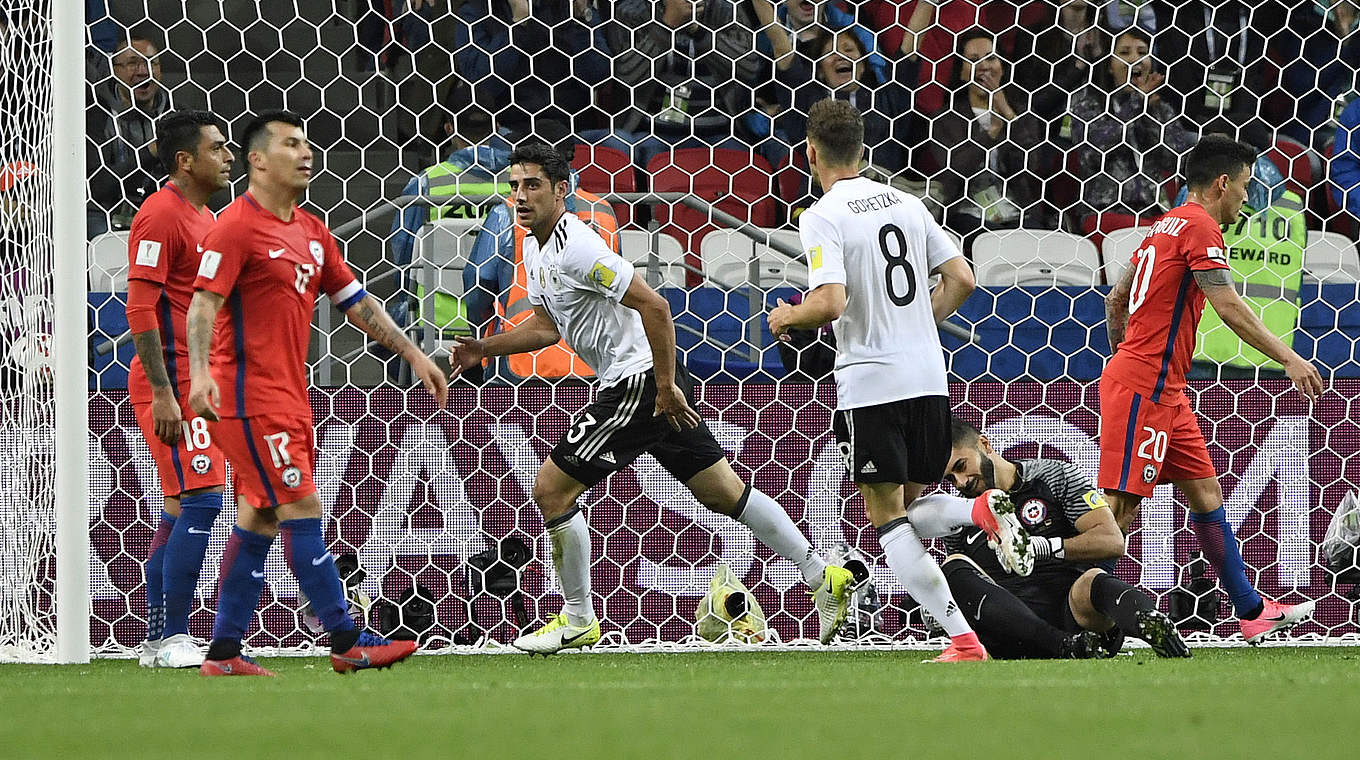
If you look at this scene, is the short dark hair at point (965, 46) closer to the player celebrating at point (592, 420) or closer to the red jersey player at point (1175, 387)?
the red jersey player at point (1175, 387)

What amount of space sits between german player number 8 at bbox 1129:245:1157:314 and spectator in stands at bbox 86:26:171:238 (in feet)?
11.4

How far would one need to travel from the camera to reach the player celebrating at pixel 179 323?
4691 millimetres

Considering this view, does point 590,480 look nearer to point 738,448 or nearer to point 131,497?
point 738,448

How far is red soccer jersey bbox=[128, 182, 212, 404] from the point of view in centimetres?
469

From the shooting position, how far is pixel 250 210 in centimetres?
415

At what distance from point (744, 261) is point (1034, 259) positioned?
120cm

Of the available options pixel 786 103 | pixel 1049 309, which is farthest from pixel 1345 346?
pixel 786 103

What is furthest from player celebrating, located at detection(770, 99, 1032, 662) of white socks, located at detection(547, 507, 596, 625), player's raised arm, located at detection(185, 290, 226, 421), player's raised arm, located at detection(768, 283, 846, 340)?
player's raised arm, located at detection(185, 290, 226, 421)

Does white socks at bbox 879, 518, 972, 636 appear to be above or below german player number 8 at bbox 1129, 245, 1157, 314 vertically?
below

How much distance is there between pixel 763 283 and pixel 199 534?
2.75 metres

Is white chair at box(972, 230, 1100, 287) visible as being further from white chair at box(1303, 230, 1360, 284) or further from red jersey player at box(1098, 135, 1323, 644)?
red jersey player at box(1098, 135, 1323, 644)

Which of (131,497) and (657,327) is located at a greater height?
(657,327)

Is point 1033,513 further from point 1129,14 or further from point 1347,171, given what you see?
point 1129,14

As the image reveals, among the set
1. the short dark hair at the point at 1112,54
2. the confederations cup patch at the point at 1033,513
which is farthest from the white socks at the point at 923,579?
the short dark hair at the point at 1112,54
